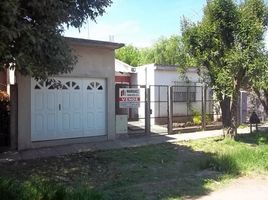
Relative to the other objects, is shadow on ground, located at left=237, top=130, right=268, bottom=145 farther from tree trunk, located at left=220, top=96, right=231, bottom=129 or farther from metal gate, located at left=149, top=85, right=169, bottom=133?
metal gate, located at left=149, top=85, right=169, bottom=133

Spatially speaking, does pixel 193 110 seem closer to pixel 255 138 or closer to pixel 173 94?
pixel 173 94

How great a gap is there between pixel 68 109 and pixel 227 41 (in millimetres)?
6272

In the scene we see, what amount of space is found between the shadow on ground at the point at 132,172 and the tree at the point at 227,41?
3.08 metres

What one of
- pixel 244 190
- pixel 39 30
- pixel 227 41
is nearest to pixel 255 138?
pixel 227 41

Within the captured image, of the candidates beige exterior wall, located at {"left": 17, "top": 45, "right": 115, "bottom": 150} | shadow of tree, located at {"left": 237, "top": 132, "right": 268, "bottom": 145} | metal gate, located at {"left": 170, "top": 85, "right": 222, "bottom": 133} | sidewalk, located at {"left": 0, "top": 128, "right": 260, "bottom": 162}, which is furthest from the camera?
metal gate, located at {"left": 170, "top": 85, "right": 222, "bottom": 133}

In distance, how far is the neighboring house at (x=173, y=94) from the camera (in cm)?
2105

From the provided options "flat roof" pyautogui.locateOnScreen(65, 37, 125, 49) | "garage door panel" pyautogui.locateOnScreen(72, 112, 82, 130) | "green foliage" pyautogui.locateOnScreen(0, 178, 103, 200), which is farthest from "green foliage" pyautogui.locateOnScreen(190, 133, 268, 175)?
"flat roof" pyautogui.locateOnScreen(65, 37, 125, 49)

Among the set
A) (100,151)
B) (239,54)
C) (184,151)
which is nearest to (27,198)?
(100,151)

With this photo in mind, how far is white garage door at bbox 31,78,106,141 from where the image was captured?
1391 centimetres

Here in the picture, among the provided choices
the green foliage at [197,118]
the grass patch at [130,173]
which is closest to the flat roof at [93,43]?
the grass patch at [130,173]

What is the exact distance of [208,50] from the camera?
15.0m

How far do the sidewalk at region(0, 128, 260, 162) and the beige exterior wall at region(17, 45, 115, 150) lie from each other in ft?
1.24

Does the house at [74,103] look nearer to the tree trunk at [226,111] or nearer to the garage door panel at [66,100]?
the garage door panel at [66,100]

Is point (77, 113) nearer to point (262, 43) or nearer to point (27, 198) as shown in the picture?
point (262, 43)
